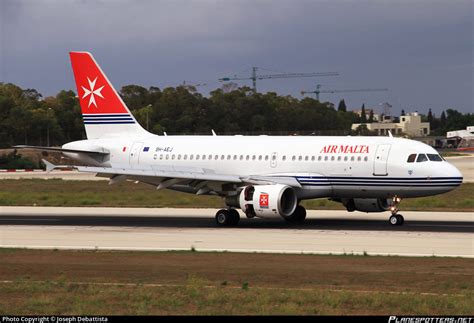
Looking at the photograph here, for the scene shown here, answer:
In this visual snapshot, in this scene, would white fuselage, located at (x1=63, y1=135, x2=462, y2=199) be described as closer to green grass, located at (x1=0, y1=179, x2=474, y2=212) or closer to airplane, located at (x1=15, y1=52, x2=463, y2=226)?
airplane, located at (x1=15, y1=52, x2=463, y2=226)

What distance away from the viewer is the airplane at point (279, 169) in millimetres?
38000

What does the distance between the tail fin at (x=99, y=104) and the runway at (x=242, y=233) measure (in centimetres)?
391

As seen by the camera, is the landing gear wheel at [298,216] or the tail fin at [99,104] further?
the tail fin at [99,104]

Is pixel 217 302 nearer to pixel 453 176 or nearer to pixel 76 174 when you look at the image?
pixel 453 176

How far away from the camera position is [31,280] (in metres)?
23.0

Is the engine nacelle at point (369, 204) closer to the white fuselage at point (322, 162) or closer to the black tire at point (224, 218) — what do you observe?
the white fuselage at point (322, 162)

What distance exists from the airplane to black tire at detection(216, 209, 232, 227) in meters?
0.04

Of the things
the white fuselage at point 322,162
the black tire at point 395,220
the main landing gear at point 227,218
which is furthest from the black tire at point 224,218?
the black tire at point 395,220

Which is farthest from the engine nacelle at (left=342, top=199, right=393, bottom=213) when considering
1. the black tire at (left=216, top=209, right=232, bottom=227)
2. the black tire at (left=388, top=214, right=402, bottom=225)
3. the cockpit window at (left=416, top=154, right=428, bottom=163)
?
the black tire at (left=216, top=209, right=232, bottom=227)

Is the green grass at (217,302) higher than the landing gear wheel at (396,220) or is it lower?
higher

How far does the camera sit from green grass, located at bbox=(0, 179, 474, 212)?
50.6 m

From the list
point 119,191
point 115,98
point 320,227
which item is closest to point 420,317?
point 320,227

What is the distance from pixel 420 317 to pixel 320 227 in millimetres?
20345

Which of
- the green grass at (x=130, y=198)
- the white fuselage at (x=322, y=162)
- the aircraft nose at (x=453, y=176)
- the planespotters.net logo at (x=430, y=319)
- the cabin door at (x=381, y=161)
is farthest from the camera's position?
the green grass at (x=130, y=198)
